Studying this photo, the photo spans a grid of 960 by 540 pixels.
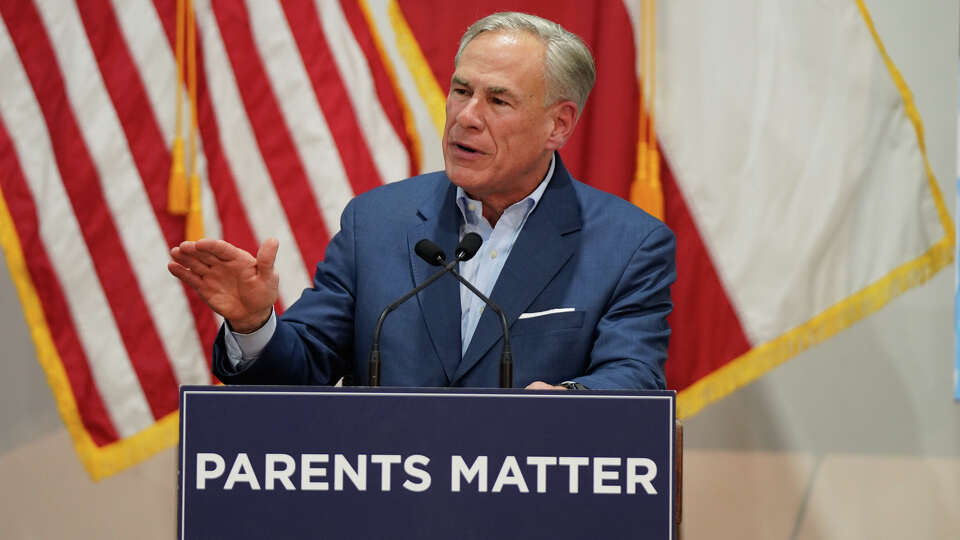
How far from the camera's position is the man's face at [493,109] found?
2029 millimetres

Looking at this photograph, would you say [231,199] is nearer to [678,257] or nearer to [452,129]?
[452,129]

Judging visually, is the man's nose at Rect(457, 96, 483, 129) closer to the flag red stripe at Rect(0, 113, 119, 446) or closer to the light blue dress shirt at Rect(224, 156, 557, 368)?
the light blue dress shirt at Rect(224, 156, 557, 368)

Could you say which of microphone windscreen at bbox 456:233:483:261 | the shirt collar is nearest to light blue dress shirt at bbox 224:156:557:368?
the shirt collar

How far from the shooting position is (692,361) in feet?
9.53

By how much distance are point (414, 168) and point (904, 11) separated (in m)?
1.55

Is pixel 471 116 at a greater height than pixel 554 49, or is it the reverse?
pixel 554 49

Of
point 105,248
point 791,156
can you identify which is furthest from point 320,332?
point 791,156

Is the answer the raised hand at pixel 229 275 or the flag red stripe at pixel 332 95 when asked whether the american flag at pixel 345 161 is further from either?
the raised hand at pixel 229 275

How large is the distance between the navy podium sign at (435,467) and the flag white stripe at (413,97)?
5.73ft

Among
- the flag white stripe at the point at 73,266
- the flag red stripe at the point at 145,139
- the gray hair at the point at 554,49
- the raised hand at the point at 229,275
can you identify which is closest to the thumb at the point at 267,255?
the raised hand at the point at 229,275

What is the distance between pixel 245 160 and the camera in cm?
296

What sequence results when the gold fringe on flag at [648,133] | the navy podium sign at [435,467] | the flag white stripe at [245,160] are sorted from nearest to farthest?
1. the navy podium sign at [435,467]
2. the gold fringe on flag at [648,133]
3. the flag white stripe at [245,160]

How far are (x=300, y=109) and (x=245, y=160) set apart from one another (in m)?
0.23

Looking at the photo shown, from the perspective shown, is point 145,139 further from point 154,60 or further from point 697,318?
point 697,318
